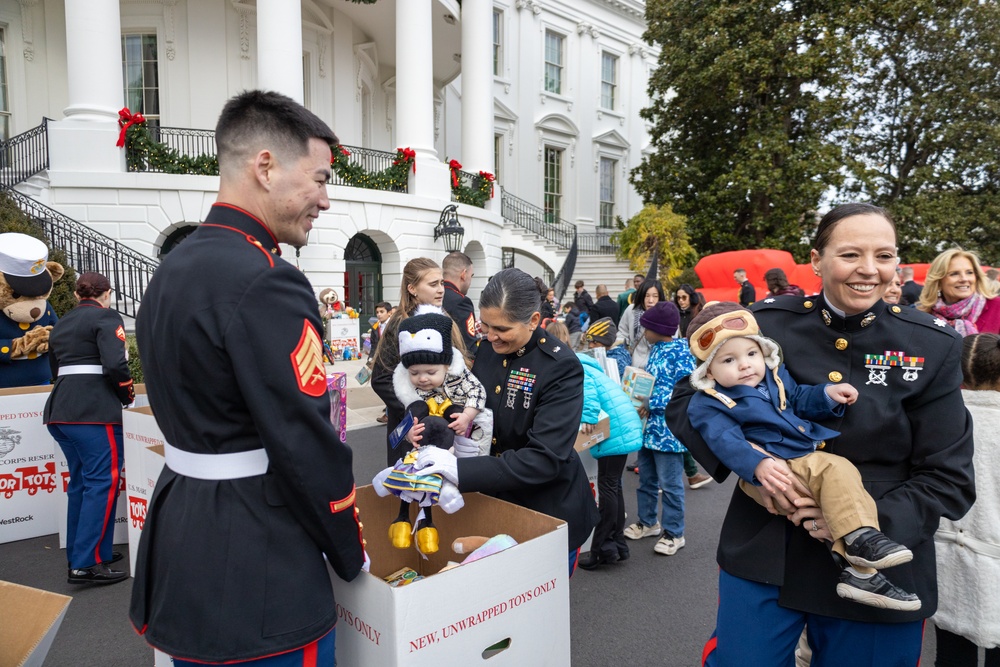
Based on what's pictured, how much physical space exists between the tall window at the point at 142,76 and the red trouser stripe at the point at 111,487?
14.6 meters

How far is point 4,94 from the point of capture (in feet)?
49.9

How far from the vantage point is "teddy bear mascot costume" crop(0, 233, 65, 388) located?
4543 mm

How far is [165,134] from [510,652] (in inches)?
648

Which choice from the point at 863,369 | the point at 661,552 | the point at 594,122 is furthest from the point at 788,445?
the point at 594,122

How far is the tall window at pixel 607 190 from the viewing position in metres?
30.1

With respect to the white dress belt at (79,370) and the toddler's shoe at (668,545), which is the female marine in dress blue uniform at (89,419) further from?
the toddler's shoe at (668,545)

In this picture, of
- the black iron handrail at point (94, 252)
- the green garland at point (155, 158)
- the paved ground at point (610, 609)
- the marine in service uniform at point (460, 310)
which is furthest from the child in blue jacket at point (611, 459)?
the green garland at point (155, 158)

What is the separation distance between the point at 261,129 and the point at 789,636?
2161 millimetres

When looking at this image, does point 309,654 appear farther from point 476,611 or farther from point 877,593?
point 877,593

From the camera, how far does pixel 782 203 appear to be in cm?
1928

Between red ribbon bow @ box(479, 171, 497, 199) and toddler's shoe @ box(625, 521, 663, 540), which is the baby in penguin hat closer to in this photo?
toddler's shoe @ box(625, 521, 663, 540)

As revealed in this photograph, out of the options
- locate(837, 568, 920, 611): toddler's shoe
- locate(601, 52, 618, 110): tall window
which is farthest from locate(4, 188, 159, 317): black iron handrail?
locate(601, 52, 618, 110): tall window

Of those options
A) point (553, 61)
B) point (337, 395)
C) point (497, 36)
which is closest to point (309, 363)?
point (337, 395)

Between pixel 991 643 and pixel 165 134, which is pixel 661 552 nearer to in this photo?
pixel 991 643
